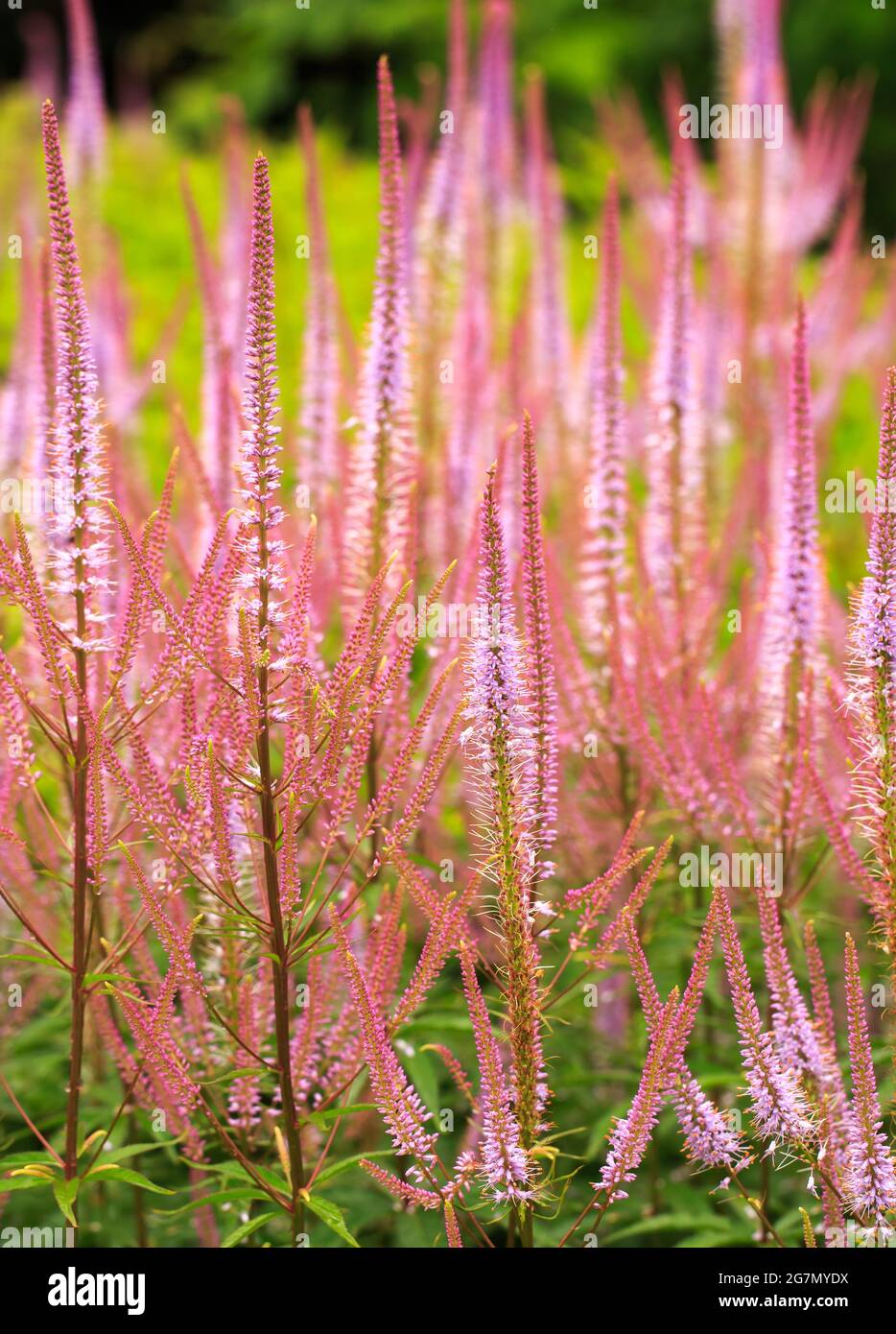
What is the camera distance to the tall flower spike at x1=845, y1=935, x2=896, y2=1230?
282 centimetres

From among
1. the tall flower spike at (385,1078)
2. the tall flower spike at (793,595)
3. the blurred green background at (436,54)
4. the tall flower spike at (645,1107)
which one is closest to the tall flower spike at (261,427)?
the tall flower spike at (385,1078)

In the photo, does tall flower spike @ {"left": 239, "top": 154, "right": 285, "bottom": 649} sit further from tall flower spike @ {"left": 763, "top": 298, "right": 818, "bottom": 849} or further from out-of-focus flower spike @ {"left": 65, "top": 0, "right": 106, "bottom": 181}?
out-of-focus flower spike @ {"left": 65, "top": 0, "right": 106, "bottom": 181}

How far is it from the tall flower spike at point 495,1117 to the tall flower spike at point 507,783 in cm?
8

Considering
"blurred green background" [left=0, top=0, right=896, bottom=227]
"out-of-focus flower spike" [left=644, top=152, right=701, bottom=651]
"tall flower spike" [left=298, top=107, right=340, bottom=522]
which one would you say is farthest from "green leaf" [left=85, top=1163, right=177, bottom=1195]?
"blurred green background" [left=0, top=0, right=896, bottom=227]

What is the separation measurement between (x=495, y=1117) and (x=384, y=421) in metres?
2.12

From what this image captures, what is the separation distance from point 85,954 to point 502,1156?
3.19 ft

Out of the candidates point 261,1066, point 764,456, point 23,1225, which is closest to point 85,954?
point 261,1066

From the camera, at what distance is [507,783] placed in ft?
9.26

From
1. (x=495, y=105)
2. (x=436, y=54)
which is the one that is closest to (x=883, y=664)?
(x=495, y=105)

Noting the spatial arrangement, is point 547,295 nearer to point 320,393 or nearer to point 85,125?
point 320,393

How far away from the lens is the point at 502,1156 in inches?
111

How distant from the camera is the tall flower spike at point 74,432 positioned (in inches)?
115

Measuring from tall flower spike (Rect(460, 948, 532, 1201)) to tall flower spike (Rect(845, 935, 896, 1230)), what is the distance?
662 millimetres
